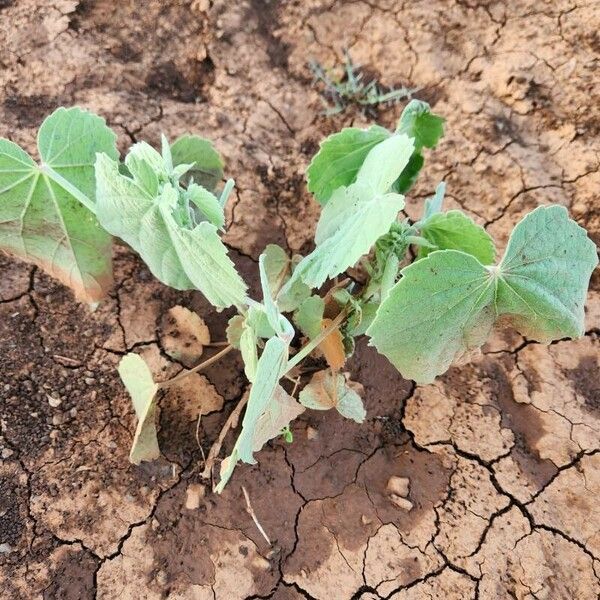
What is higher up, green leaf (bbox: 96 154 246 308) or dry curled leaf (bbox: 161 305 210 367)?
green leaf (bbox: 96 154 246 308)

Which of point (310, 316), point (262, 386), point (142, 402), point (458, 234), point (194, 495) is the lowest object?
point (194, 495)

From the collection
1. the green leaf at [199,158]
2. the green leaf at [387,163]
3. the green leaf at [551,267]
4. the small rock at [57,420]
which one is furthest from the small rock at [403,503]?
the green leaf at [199,158]

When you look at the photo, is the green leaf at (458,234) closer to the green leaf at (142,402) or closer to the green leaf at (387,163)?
the green leaf at (387,163)

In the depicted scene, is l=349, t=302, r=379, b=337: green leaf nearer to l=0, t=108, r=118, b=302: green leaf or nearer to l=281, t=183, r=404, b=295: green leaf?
l=281, t=183, r=404, b=295: green leaf

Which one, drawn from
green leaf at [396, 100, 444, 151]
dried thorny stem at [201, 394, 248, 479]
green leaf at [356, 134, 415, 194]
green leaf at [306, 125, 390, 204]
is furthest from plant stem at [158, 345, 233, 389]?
green leaf at [396, 100, 444, 151]

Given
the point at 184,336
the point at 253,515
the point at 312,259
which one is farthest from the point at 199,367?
the point at 312,259

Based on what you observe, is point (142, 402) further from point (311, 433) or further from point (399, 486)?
point (399, 486)

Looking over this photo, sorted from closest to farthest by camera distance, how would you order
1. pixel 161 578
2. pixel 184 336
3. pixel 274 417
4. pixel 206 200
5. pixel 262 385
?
pixel 262 385
pixel 206 200
pixel 274 417
pixel 161 578
pixel 184 336
